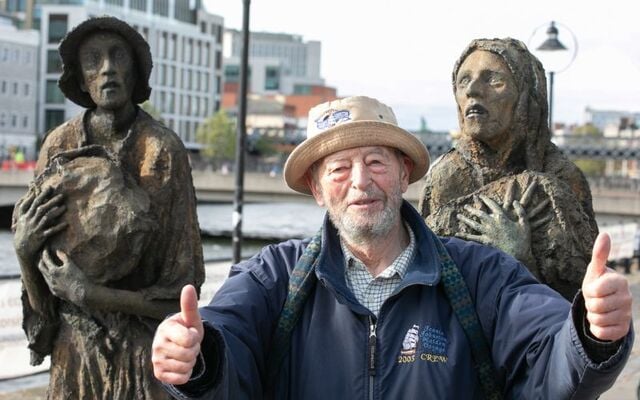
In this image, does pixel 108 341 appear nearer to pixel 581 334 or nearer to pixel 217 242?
pixel 581 334

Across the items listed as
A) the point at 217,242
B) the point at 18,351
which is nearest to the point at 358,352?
the point at 18,351

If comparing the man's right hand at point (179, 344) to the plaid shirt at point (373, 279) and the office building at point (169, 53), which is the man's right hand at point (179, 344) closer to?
the plaid shirt at point (373, 279)

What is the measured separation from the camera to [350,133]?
3.42 metres

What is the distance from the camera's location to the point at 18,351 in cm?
1173

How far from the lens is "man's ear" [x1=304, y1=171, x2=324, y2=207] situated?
3576 millimetres

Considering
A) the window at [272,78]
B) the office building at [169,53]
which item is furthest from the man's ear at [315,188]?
the window at [272,78]

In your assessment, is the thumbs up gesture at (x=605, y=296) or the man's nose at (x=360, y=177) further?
the man's nose at (x=360, y=177)

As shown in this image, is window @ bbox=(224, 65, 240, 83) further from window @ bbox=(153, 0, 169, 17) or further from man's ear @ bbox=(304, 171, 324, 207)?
man's ear @ bbox=(304, 171, 324, 207)

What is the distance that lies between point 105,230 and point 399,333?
2.86m

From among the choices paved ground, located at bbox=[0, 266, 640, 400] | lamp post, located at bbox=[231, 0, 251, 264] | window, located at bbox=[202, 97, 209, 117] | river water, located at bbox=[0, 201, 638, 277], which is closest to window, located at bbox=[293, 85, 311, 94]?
window, located at bbox=[202, 97, 209, 117]

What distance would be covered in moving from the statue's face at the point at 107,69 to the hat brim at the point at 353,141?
264 centimetres

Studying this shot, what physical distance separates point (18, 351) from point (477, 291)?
917 cm

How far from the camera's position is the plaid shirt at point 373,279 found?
332 cm

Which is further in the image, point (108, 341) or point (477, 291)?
point (108, 341)
